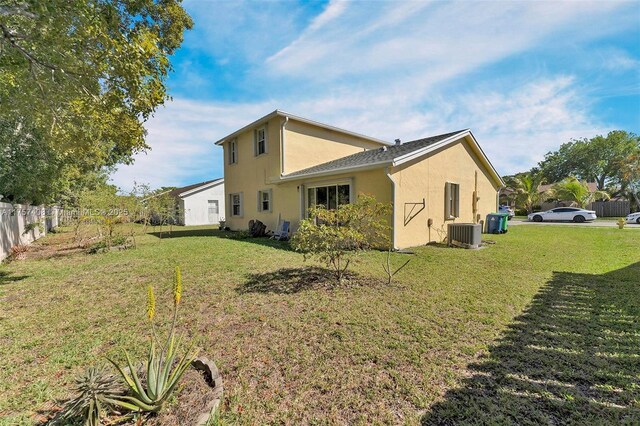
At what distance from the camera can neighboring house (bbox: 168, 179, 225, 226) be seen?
80.5ft

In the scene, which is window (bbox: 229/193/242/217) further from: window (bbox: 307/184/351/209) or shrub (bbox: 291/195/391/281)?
shrub (bbox: 291/195/391/281)

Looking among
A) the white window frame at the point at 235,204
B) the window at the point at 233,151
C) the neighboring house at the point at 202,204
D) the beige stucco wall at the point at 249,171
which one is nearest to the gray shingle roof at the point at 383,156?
the beige stucco wall at the point at 249,171

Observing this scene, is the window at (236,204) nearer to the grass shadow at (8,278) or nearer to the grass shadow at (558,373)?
the grass shadow at (8,278)

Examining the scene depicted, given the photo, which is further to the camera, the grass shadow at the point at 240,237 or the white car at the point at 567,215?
the white car at the point at 567,215

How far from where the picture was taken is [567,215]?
78.2 feet

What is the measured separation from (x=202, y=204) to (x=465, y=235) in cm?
2235

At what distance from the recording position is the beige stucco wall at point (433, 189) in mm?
9688

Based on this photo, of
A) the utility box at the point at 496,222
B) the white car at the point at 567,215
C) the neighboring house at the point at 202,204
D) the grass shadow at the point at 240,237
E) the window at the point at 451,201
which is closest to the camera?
the grass shadow at the point at 240,237

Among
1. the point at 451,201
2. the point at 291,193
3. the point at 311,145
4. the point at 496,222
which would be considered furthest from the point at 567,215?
the point at 291,193

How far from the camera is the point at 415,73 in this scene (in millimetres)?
9195

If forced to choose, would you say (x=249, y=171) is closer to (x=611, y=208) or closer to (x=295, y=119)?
(x=295, y=119)

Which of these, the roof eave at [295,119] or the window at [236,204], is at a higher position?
the roof eave at [295,119]

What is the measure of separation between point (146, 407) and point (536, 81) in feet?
43.7

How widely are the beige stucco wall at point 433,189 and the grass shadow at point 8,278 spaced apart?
1021cm
